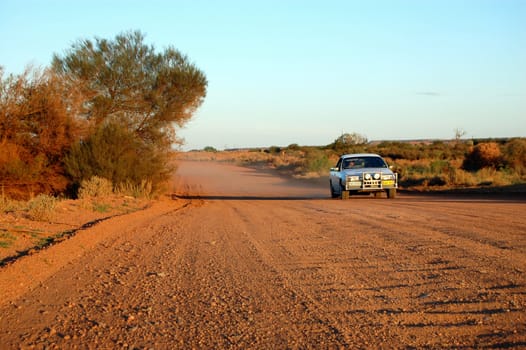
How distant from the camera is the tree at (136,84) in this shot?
2528 centimetres

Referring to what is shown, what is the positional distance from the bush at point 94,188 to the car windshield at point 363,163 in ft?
29.0

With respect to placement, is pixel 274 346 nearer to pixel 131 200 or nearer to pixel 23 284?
pixel 23 284

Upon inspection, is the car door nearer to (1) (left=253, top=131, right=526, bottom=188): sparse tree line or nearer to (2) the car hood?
(2) the car hood

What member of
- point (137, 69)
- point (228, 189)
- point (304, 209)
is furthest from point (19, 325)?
point (228, 189)

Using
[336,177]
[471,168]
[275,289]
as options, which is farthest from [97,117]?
[471,168]

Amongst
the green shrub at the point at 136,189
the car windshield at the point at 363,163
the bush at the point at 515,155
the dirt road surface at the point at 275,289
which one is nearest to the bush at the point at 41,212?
the dirt road surface at the point at 275,289

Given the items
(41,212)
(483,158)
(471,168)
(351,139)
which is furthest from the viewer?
(351,139)

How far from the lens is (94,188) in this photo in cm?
1927

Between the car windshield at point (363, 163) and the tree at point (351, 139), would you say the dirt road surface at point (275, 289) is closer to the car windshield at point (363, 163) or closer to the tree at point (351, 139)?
the car windshield at point (363, 163)

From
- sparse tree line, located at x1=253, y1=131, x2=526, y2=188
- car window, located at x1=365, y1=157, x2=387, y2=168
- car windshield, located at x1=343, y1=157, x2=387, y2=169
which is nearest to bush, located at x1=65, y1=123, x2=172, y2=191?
car windshield, located at x1=343, y1=157, x2=387, y2=169

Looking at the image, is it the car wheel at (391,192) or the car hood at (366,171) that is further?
the car wheel at (391,192)

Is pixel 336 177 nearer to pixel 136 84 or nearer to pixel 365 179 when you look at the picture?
pixel 365 179

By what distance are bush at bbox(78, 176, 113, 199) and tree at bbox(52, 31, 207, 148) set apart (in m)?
5.06

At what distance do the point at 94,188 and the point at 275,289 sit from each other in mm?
13881
